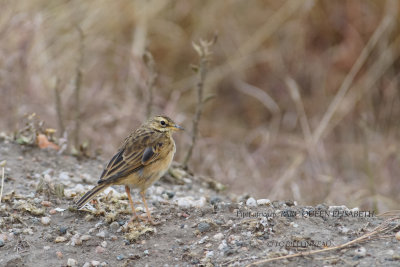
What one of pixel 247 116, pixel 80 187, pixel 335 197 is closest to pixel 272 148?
pixel 247 116

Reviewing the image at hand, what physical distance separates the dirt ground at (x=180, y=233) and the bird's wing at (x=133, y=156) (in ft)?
1.16

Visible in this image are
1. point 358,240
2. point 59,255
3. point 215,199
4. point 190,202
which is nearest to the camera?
point 358,240

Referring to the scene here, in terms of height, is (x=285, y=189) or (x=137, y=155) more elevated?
(x=285, y=189)

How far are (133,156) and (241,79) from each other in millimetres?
6216

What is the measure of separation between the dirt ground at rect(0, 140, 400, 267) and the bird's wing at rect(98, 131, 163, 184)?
13.9 inches

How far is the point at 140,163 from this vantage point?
5.38 meters

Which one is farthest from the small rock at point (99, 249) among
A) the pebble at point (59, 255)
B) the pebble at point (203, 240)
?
the pebble at point (203, 240)

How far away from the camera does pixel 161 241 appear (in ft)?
15.7

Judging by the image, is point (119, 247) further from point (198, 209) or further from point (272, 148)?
point (272, 148)

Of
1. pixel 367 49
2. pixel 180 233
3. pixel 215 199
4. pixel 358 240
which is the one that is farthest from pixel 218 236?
pixel 367 49

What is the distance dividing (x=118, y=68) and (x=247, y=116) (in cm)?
265

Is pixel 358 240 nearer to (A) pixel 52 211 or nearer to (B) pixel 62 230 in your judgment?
(B) pixel 62 230

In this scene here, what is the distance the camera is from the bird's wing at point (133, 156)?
5172 millimetres

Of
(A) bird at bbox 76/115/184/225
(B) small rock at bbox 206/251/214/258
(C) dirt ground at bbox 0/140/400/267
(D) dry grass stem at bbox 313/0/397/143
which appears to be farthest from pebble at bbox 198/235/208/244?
(D) dry grass stem at bbox 313/0/397/143
